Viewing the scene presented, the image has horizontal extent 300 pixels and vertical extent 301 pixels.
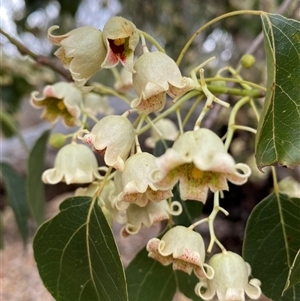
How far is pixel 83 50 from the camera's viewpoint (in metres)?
0.62

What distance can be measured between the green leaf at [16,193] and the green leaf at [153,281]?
54 centimetres

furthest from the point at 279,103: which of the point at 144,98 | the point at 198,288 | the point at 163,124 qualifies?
the point at 163,124

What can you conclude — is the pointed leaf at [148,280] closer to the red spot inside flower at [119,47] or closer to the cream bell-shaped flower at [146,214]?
the cream bell-shaped flower at [146,214]

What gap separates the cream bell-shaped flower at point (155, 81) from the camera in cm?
60

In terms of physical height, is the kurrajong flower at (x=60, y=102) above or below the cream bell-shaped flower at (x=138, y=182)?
below

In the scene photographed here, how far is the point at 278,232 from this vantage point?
0.77 meters

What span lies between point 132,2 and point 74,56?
6.35 feet

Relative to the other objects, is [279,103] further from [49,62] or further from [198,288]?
[49,62]

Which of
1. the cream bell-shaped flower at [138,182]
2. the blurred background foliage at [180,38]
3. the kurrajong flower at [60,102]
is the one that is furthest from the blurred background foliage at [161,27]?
the cream bell-shaped flower at [138,182]

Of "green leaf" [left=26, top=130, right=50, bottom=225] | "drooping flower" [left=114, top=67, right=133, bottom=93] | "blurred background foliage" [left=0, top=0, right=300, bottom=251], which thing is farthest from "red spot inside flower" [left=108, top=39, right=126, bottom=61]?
"blurred background foliage" [left=0, top=0, right=300, bottom=251]

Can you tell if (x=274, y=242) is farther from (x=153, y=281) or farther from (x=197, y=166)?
(x=197, y=166)

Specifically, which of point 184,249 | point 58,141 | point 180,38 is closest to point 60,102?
point 58,141

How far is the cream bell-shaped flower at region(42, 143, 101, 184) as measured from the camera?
2.49 feet

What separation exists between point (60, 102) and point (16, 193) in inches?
20.4
